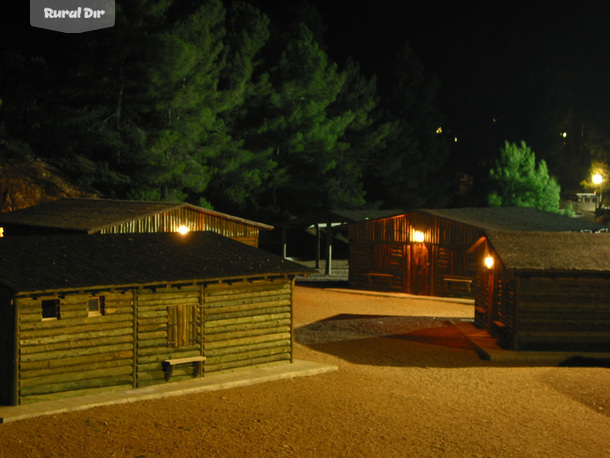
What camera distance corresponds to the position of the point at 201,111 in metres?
44.1

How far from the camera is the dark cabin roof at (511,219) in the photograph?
34.1 m

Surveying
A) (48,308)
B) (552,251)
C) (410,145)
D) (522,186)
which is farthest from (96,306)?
(410,145)

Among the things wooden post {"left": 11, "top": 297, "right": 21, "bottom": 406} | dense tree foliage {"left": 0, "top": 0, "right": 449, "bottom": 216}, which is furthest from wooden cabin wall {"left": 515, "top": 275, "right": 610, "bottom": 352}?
dense tree foliage {"left": 0, "top": 0, "right": 449, "bottom": 216}

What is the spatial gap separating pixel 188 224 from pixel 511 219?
16557mm

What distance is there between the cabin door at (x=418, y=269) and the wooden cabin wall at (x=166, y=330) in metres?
18.2

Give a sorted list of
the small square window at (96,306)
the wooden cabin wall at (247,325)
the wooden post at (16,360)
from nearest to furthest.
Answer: the wooden post at (16,360) → the small square window at (96,306) → the wooden cabin wall at (247,325)

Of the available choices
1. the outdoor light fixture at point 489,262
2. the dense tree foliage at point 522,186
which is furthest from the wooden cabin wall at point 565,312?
the dense tree foliage at point 522,186

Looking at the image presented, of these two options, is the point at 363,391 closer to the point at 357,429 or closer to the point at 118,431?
the point at 357,429

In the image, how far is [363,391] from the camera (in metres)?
16.7

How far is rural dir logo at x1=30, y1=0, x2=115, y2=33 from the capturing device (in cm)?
4134

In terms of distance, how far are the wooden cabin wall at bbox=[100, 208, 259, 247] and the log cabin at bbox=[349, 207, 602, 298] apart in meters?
5.50

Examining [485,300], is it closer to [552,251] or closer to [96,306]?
[552,251]

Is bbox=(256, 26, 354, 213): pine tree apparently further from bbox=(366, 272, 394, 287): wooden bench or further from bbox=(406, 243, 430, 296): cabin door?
bbox=(406, 243, 430, 296): cabin door

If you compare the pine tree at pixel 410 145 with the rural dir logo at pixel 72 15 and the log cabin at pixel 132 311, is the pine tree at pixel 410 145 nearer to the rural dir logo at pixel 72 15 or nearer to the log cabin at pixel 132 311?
the rural dir logo at pixel 72 15
